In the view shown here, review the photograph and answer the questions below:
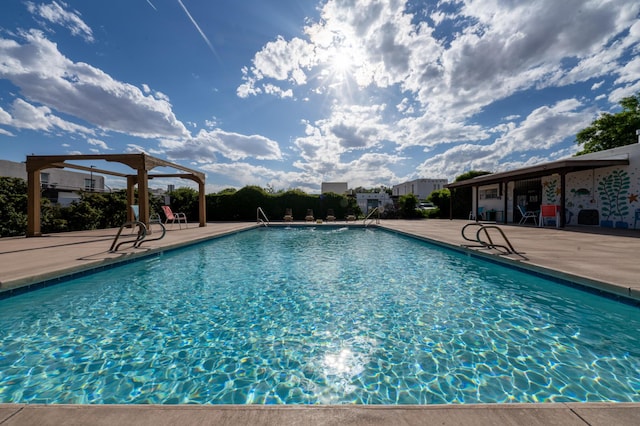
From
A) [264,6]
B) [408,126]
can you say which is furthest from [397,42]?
[408,126]

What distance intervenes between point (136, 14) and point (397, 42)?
9.25m

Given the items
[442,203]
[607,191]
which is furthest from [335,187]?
[607,191]

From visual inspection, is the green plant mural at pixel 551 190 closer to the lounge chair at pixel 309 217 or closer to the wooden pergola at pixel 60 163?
the lounge chair at pixel 309 217

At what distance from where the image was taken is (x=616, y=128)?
74.1 feet

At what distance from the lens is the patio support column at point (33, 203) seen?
28.0ft

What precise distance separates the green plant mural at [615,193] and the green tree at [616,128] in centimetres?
1835

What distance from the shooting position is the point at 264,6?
338 inches

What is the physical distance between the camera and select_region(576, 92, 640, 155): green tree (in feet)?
71.8

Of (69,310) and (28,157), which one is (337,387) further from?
(28,157)

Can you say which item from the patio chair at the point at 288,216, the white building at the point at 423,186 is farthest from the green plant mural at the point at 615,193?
the white building at the point at 423,186

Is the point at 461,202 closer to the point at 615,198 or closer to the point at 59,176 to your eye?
the point at 615,198

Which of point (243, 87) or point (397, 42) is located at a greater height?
point (397, 42)

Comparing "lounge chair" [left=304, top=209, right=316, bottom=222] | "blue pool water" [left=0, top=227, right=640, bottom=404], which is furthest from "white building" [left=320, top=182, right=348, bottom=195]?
"blue pool water" [left=0, top=227, right=640, bottom=404]

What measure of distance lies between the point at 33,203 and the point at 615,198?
21840 mm
